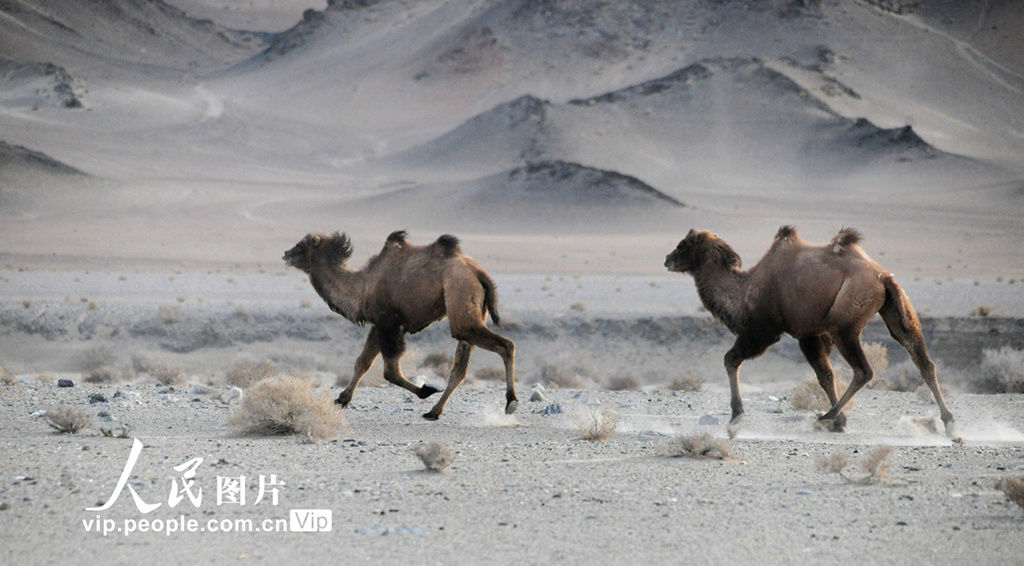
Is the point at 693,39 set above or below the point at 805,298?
above

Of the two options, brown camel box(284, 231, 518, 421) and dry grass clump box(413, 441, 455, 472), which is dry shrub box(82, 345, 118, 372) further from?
dry grass clump box(413, 441, 455, 472)

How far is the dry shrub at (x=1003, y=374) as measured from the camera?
732 inches

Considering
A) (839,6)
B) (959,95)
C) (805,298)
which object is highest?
(839,6)

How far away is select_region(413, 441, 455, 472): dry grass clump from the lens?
31.6 ft

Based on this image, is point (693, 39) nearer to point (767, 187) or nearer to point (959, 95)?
point (959, 95)

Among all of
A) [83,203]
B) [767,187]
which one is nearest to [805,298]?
[83,203]

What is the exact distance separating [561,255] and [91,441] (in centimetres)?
5235

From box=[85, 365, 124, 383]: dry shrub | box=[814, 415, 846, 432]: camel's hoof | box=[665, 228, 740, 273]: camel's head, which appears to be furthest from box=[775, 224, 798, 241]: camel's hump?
box=[85, 365, 124, 383]: dry shrub

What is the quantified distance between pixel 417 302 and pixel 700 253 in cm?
331

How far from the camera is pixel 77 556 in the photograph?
7.26 m

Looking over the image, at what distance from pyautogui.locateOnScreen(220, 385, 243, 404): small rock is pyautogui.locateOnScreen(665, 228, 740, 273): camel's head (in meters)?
5.78

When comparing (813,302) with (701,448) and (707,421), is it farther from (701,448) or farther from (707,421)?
(701,448)

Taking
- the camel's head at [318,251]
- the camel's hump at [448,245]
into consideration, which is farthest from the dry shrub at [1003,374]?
the camel's head at [318,251]

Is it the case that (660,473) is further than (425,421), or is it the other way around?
(425,421)
